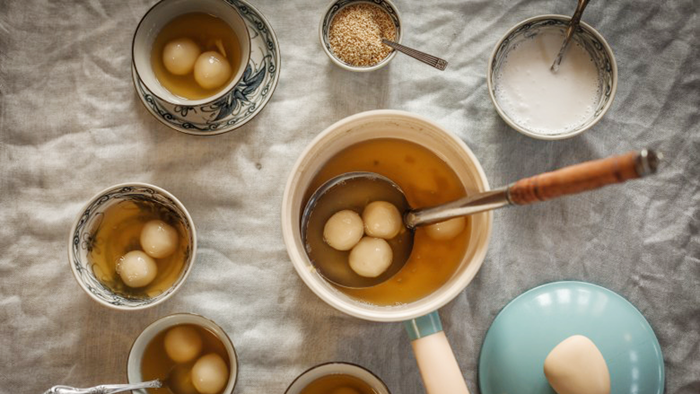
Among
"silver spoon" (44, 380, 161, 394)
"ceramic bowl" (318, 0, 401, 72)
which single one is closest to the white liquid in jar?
"ceramic bowl" (318, 0, 401, 72)

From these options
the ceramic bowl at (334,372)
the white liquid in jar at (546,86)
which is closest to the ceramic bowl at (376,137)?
the ceramic bowl at (334,372)

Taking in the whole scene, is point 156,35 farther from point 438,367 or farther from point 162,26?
point 438,367

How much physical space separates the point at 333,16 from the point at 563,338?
24.2 inches

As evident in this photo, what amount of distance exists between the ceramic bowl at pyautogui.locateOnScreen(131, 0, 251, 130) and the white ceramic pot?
20 centimetres

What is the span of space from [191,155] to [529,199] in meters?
0.59

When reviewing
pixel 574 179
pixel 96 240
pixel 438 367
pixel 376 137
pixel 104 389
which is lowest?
pixel 104 389

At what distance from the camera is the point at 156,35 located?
94 centimetres

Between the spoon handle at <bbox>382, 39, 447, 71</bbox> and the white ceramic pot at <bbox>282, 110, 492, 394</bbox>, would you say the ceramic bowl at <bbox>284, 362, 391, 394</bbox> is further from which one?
the spoon handle at <bbox>382, 39, 447, 71</bbox>

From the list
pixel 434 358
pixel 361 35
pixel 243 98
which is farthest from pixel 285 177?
pixel 434 358

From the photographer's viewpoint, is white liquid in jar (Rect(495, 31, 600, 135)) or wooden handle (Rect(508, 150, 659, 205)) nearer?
wooden handle (Rect(508, 150, 659, 205))

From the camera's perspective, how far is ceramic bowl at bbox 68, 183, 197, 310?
88 cm

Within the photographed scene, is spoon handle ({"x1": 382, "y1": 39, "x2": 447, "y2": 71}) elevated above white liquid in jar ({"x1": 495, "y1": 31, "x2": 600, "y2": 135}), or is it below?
above

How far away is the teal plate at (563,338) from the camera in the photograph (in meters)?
0.92

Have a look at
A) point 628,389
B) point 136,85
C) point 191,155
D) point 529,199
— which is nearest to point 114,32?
point 136,85
